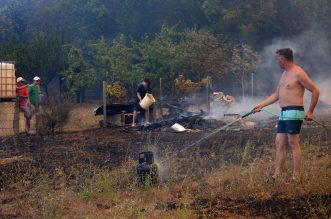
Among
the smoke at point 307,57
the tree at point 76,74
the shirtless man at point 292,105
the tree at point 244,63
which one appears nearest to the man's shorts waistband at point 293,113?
the shirtless man at point 292,105

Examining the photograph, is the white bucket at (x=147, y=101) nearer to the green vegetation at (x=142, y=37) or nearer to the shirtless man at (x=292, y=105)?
the shirtless man at (x=292, y=105)

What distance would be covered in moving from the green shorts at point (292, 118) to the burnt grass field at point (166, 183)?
0.66 meters

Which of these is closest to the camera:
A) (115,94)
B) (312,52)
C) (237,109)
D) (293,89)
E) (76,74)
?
(293,89)

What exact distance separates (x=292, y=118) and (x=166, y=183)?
196cm

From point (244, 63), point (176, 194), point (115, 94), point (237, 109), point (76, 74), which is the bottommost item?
point (176, 194)

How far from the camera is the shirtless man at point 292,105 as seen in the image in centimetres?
608

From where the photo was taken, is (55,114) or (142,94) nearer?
(55,114)

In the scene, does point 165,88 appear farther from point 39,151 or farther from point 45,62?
point 39,151

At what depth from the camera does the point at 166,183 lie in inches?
254

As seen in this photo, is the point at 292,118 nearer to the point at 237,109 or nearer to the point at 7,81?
the point at 7,81

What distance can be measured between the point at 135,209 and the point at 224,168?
2436 mm

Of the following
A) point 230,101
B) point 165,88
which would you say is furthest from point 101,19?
point 230,101

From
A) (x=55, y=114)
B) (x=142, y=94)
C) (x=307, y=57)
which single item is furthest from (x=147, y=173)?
(x=307, y=57)

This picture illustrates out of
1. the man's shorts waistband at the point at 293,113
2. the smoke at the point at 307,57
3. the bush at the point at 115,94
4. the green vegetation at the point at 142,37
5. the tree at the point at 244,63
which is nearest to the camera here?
the man's shorts waistband at the point at 293,113
